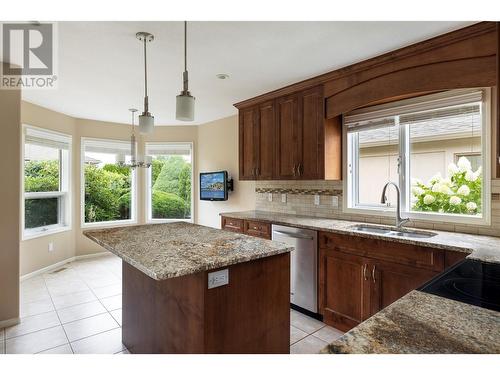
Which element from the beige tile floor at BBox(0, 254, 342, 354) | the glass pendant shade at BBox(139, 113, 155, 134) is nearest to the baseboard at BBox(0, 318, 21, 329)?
the beige tile floor at BBox(0, 254, 342, 354)

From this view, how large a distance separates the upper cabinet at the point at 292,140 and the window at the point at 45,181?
301 cm

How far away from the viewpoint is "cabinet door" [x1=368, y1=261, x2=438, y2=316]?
223 centimetres

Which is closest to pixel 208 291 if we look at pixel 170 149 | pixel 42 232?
pixel 42 232

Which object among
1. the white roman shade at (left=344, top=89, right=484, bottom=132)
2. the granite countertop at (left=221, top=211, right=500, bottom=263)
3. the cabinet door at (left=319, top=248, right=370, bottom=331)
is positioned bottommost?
the cabinet door at (left=319, top=248, right=370, bottom=331)

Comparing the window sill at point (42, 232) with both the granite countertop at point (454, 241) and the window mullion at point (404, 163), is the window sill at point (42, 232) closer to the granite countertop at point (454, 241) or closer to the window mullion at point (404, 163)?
the granite countertop at point (454, 241)

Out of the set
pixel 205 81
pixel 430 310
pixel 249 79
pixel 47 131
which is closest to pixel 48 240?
pixel 47 131

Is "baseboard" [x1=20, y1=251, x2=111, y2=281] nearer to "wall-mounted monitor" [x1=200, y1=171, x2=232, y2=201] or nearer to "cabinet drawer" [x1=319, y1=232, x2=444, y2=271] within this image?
"wall-mounted monitor" [x1=200, y1=171, x2=232, y2=201]

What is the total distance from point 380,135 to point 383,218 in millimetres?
891

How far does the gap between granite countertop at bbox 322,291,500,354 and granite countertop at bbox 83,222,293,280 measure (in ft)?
2.62

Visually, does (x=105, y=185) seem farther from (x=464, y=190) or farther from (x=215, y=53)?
(x=464, y=190)

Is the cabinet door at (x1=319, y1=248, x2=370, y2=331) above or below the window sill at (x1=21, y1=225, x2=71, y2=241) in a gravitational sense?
below

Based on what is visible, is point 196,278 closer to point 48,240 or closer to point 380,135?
point 380,135

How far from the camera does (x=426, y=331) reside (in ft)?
2.78
